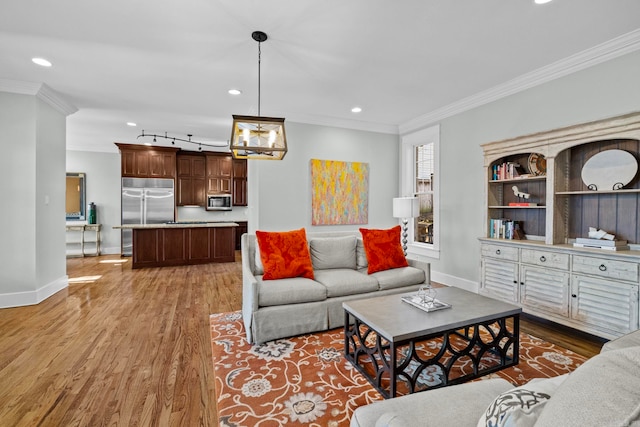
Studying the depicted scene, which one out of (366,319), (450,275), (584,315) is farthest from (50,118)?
(584,315)

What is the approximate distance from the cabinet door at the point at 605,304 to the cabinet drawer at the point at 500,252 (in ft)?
1.93

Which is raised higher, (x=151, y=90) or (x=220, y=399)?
(x=151, y=90)

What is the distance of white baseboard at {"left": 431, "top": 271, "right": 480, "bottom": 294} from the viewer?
164 inches

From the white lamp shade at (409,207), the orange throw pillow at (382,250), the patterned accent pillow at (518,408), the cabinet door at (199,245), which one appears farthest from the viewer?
the cabinet door at (199,245)

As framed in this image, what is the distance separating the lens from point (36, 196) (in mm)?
3842

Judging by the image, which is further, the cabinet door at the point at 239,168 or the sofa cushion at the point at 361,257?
the cabinet door at the point at 239,168

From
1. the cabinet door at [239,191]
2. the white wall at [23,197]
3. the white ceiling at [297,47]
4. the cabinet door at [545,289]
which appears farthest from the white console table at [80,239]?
the cabinet door at [545,289]

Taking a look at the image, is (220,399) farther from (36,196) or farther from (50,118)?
(50,118)

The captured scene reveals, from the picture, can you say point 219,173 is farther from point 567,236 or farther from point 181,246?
point 567,236

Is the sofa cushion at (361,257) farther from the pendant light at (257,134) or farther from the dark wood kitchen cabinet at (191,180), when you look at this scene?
the dark wood kitchen cabinet at (191,180)

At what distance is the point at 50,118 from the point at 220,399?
177 inches

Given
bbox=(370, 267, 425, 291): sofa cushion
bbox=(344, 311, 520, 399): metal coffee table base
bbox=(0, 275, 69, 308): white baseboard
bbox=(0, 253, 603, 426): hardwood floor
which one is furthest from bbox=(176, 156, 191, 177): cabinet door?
bbox=(344, 311, 520, 399): metal coffee table base

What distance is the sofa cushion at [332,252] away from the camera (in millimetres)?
3504

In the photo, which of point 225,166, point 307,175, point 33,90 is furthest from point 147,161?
point 307,175
